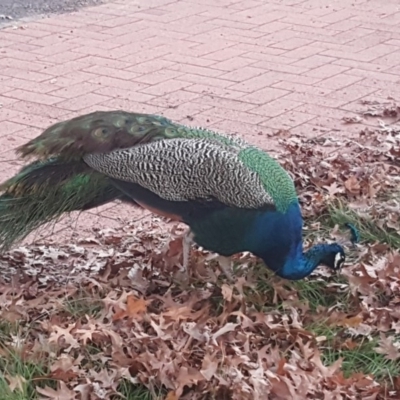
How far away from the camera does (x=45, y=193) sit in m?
3.95

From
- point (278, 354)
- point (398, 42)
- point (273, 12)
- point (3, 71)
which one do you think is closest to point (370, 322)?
point (278, 354)

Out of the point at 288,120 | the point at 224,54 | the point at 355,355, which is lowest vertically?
the point at 224,54

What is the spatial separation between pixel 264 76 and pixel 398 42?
1.50 meters

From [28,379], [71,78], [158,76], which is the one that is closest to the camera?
[28,379]

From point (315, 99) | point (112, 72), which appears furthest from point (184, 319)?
point (112, 72)

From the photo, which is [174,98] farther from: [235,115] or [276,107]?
[276,107]

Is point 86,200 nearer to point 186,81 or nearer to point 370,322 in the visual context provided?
point 370,322

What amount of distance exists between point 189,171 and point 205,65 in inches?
135

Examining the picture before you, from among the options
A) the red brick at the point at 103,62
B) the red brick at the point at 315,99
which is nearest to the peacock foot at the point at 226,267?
the red brick at the point at 315,99

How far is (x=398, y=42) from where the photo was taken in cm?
780

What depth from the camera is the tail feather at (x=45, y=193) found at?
12.9ft

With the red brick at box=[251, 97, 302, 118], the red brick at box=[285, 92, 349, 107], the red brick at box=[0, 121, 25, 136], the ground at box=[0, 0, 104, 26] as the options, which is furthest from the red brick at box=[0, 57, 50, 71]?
the red brick at box=[285, 92, 349, 107]

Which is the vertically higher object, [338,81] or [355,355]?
[355,355]

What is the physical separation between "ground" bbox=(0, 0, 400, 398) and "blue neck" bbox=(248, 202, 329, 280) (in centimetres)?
99
